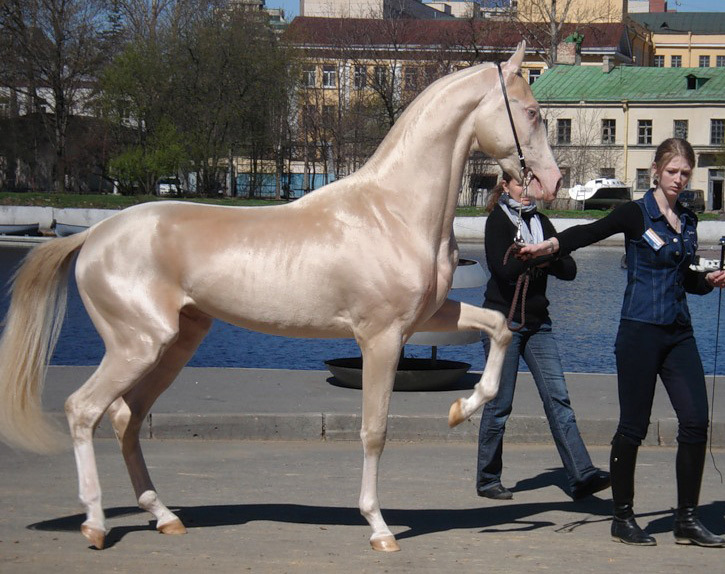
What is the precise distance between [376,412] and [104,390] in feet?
4.76

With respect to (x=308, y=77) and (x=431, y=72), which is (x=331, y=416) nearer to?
(x=431, y=72)

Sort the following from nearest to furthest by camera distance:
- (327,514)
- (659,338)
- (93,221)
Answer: (659,338), (327,514), (93,221)

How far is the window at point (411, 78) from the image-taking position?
5656cm

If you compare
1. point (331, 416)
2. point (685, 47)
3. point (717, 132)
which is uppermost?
point (685, 47)

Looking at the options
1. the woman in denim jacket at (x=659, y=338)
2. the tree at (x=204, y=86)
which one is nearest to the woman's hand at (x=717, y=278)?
the woman in denim jacket at (x=659, y=338)

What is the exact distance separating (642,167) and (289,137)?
25.7m

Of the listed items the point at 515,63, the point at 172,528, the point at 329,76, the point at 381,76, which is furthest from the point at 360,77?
the point at 172,528

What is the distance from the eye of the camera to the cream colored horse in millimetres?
5898

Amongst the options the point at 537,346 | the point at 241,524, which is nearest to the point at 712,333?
the point at 537,346

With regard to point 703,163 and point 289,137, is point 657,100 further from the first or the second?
point 289,137

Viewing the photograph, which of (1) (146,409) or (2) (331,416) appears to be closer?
(1) (146,409)

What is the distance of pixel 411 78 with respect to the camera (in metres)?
58.0

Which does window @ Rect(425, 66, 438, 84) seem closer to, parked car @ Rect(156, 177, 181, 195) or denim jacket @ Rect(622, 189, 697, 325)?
parked car @ Rect(156, 177, 181, 195)

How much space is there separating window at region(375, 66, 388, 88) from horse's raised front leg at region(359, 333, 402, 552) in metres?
51.2
